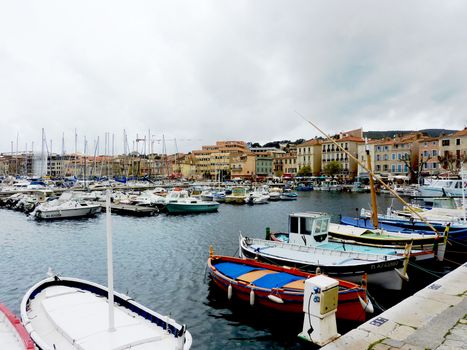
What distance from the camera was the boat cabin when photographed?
19.4 meters

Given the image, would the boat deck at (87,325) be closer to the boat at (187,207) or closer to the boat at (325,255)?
the boat at (325,255)

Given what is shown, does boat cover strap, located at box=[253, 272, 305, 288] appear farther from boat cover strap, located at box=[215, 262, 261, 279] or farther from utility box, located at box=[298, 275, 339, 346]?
utility box, located at box=[298, 275, 339, 346]

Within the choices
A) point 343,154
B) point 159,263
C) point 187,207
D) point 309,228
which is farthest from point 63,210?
point 343,154

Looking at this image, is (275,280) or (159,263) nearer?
(275,280)

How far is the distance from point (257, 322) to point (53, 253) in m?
19.6

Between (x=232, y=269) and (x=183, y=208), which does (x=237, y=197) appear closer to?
(x=183, y=208)

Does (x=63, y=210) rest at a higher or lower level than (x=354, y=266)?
lower

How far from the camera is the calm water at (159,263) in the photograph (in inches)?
532

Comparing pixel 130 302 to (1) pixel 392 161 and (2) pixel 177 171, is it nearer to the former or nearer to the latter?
(1) pixel 392 161

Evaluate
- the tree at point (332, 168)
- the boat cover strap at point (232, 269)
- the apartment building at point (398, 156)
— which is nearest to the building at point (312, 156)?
the tree at point (332, 168)

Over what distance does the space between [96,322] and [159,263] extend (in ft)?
45.2

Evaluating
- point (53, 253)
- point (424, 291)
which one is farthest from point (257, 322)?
point (53, 253)

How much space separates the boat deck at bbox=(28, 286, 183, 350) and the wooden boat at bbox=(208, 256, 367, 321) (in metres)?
5.24

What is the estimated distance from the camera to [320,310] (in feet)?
29.2
